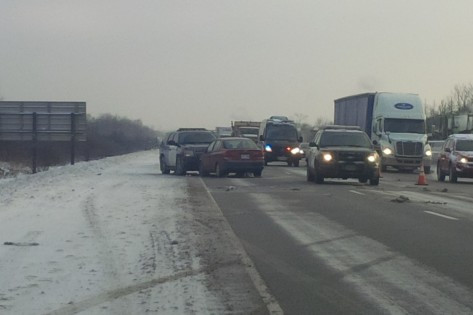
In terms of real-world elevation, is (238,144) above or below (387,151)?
above

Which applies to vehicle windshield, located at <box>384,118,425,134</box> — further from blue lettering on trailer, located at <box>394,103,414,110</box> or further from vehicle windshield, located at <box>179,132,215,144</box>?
vehicle windshield, located at <box>179,132,215,144</box>

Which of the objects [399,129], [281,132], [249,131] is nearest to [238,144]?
[399,129]

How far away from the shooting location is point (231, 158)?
29.2 metres

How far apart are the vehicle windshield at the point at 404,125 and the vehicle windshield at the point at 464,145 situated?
7932 mm

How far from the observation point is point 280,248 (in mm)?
11188

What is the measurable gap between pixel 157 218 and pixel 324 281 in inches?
247

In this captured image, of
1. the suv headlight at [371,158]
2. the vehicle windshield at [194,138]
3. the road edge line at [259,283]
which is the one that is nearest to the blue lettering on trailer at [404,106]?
the vehicle windshield at [194,138]

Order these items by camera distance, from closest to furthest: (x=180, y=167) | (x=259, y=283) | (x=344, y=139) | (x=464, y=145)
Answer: (x=259, y=283) → (x=344, y=139) → (x=464, y=145) → (x=180, y=167)

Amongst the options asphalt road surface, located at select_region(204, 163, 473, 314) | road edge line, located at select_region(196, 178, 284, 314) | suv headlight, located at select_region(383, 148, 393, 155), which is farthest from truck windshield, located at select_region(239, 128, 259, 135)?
road edge line, located at select_region(196, 178, 284, 314)

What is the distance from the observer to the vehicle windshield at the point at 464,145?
30.2m

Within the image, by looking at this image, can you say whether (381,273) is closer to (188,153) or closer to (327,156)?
(327,156)

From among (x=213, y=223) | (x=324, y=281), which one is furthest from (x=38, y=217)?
(x=324, y=281)

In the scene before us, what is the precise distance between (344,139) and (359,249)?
16.0 metres

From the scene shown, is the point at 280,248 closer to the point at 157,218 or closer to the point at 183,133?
the point at 157,218
